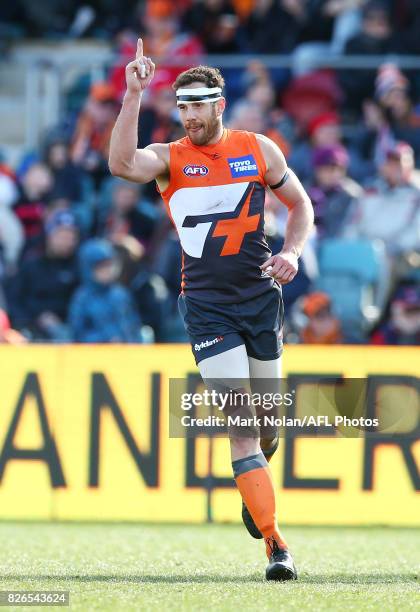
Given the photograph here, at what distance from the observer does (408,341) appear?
1240cm

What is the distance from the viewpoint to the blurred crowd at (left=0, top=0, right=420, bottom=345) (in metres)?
13.0

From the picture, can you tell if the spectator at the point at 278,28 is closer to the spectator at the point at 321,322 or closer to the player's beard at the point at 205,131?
the spectator at the point at 321,322

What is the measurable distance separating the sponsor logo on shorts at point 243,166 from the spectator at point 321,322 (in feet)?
17.0

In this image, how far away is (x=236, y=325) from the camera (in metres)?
7.20

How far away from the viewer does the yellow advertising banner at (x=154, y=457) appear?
1029 cm

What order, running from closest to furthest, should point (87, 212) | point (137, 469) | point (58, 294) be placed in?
point (137, 469)
point (58, 294)
point (87, 212)

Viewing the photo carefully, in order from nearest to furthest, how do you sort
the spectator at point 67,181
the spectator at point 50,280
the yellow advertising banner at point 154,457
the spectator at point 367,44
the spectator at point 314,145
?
the yellow advertising banner at point 154,457 < the spectator at point 50,280 < the spectator at point 314,145 < the spectator at point 67,181 < the spectator at point 367,44

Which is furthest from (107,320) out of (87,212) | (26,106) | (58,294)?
(26,106)

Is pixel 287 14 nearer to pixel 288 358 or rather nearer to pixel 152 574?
pixel 288 358

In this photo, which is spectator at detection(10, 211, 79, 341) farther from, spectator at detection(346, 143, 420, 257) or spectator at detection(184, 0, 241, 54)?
spectator at detection(184, 0, 241, 54)

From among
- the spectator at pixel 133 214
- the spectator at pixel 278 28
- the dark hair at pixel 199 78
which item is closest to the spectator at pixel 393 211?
the spectator at pixel 133 214

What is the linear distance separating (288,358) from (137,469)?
144 cm

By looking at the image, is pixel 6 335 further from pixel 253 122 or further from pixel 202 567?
pixel 202 567

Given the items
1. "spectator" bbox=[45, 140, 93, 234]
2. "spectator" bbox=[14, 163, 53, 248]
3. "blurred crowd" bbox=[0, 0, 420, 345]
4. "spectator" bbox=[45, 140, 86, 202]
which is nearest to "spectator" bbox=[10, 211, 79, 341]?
"blurred crowd" bbox=[0, 0, 420, 345]
